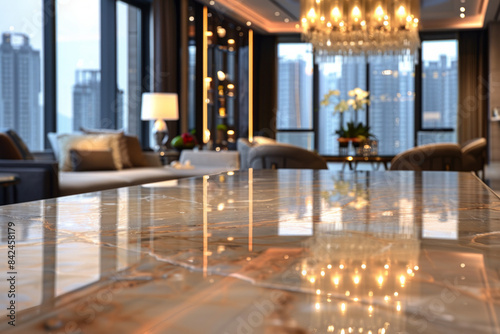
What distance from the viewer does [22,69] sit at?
582 centimetres

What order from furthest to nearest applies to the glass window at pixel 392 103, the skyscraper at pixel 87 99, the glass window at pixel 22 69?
the glass window at pixel 392 103 < the skyscraper at pixel 87 99 < the glass window at pixel 22 69

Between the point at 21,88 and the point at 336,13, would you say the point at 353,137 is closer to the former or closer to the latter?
the point at 336,13

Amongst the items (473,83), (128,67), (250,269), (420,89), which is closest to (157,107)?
(128,67)

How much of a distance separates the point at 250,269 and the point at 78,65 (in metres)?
6.57

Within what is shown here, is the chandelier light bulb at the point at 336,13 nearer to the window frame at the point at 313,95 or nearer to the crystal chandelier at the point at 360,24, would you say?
the crystal chandelier at the point at 360,24

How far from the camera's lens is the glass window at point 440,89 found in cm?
1107

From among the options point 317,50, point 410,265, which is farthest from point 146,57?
point 410,265

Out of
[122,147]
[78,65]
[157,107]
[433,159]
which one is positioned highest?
[78,65]

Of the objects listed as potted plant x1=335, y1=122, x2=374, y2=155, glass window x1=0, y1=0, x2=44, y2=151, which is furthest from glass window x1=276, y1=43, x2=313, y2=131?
glass window x1=0, y1=0, x2=44, y2=151

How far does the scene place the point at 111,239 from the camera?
0.58 metres

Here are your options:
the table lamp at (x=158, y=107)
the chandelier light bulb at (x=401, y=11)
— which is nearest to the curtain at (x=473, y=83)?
the chandelier light bulb at (x=401, y=11)

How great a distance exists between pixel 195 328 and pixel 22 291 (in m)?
0.13

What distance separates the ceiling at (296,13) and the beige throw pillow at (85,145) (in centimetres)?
379

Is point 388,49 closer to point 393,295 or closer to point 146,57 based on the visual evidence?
point 146,57
